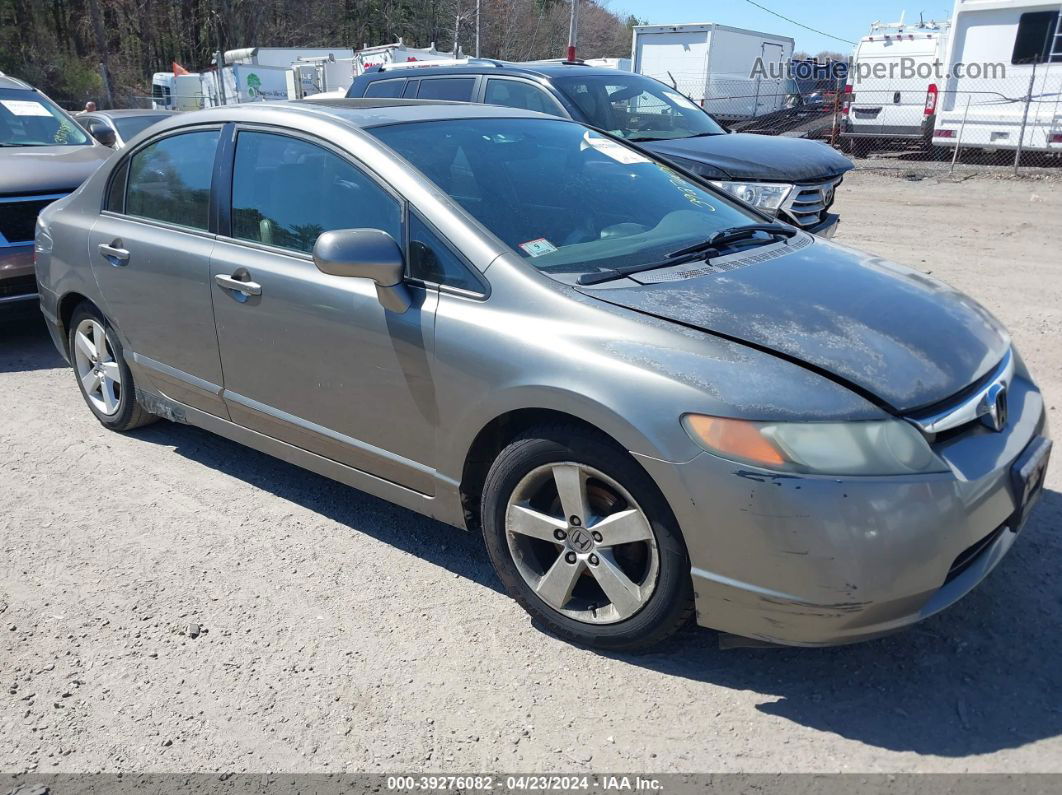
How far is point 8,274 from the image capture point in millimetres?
6023

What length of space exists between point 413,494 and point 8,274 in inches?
171

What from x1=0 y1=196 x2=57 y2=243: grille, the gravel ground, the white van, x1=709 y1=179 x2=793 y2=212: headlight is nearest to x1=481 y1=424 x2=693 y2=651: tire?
the gravel ground

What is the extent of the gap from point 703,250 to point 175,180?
8.26 ft

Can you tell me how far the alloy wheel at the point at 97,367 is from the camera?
4688 millimetres

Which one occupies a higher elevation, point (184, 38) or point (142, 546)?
point (184, 38)

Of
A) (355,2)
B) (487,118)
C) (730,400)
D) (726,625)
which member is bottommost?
(726,625)

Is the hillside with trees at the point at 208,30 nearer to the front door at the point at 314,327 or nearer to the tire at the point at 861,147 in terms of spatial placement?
the tire at the point at 861,147

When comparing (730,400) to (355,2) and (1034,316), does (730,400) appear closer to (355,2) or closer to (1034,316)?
(1034,316)

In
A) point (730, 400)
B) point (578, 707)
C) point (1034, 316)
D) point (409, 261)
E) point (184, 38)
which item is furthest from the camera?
point (184, 38)

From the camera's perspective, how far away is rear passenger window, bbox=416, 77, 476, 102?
7845mm

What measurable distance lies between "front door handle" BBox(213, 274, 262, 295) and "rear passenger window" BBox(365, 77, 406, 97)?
5.13m

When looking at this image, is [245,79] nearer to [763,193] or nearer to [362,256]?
[763,193]

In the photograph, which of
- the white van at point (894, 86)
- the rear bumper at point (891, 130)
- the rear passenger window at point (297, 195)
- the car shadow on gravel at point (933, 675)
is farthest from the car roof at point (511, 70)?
the rear bumper at point (891, 130)

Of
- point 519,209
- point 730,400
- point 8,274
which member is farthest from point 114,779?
point 8,274
